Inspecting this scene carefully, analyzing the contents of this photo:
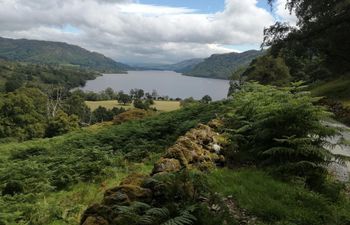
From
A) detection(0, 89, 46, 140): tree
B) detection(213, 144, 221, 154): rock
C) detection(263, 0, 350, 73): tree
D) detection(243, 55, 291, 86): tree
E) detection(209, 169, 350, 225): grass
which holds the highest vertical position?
detection(263, 0, 350, 73): tree

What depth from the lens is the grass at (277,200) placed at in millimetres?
6691

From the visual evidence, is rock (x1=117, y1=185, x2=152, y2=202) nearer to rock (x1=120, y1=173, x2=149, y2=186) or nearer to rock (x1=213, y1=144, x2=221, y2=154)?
rock (x1=120, y1=173, x2=149, y2=186)

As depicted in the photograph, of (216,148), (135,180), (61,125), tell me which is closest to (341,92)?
(216,148)

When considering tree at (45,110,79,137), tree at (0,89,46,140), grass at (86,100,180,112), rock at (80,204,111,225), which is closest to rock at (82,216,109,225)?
rock at (80,204,111,225)

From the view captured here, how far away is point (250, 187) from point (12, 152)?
16.7 metres

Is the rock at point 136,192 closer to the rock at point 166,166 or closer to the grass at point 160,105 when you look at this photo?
the rock at point 166,166

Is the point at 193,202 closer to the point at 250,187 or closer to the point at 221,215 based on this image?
the point at 221,215

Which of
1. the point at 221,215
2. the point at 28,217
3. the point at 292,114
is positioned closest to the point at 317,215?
the point at 221,215

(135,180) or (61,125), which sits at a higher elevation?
(135,180)

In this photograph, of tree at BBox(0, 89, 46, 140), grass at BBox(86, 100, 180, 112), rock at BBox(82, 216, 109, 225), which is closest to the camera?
rock at BBox(82, 216, 109, 225)

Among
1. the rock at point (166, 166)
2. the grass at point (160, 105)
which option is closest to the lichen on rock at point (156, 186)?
the rock at point (166, 166)

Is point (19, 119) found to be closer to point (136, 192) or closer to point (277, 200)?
point (136, 192)

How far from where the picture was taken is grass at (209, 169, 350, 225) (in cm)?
669

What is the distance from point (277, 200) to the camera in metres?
7.28
